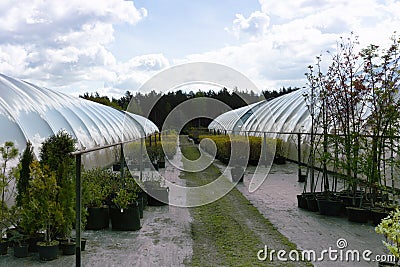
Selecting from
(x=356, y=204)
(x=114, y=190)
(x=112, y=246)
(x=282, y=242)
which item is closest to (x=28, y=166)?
(x=112, y=246)

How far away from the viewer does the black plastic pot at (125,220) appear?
5367 millimetres

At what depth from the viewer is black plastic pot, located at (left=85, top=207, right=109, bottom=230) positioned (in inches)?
213

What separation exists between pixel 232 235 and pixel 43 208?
243 centimetres

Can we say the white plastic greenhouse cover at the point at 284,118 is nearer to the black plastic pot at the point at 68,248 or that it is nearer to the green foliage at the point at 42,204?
the black plastic pot at the point at 68,248

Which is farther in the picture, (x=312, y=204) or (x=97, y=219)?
(x=312, y=204)

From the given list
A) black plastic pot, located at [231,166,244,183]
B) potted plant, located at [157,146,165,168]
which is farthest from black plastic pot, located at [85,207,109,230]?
potted plant, located at [157,146,165,168]

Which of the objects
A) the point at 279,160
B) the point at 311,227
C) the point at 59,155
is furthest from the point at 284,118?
the point at 59,155

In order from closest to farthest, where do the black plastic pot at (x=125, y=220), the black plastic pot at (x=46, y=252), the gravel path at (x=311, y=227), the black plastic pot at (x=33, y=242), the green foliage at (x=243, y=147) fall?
the black plastic pot at (x=46, y=252) < the black plastic pot at (x=33, y=242) < the gravel path at (x=311, y=227) < the black plastic pot at (x=125, y=220) < the green foliage at (x=243, y=147)

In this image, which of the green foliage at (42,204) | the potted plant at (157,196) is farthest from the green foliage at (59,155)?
the potted plant at (157,196)

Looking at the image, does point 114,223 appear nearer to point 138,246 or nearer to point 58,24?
point 138,246

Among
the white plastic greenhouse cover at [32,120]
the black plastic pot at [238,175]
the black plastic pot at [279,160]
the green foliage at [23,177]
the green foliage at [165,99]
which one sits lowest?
the black plastic pot at [238,175]

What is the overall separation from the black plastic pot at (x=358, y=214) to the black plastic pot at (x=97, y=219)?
3.65m

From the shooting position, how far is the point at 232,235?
5156 millimetres

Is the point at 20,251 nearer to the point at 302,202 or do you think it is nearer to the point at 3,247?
the point at 3,247
